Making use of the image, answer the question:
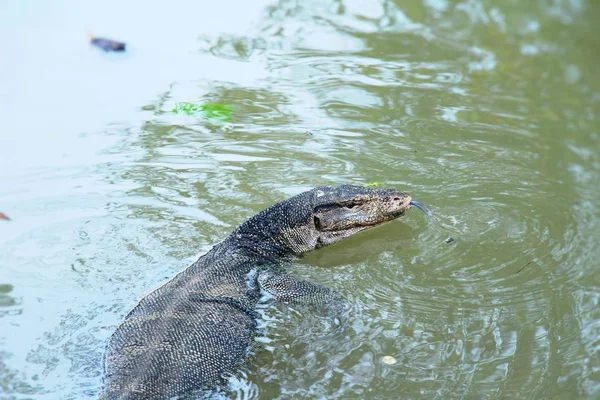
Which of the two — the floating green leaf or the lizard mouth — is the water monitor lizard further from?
the floating green leaf

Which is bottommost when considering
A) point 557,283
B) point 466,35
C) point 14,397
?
point 14,397

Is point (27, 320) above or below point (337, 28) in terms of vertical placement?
below

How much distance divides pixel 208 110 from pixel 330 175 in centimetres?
193

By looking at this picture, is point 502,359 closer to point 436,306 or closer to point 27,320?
point 436,306

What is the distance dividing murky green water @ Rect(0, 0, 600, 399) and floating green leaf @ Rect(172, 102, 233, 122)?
0.13 meters

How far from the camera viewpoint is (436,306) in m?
5.94

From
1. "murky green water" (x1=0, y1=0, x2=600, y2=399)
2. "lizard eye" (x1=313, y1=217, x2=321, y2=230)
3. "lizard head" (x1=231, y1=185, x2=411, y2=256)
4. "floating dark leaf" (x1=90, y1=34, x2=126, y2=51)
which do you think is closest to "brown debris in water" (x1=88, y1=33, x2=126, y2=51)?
"floating dark leaf" (x1=90, y1=34, x2=126, y2=51)

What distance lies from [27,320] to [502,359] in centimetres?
321

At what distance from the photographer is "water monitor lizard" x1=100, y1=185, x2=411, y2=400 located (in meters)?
4.81

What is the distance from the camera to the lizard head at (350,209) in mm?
6656

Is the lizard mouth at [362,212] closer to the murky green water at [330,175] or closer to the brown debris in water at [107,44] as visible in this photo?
the murky green water at [330,175]

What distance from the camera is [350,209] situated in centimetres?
672

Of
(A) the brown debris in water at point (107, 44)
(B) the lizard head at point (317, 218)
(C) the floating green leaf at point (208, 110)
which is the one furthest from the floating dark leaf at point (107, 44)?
(B) the lizard head at point (317, 218)

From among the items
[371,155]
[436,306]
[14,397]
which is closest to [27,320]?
[14,397]
